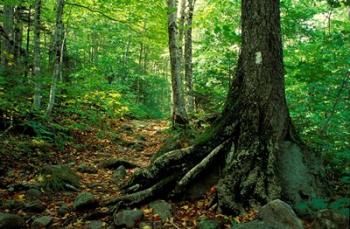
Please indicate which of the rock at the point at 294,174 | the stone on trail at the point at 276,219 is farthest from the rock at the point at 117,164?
the stone on trail at the point at 276,219

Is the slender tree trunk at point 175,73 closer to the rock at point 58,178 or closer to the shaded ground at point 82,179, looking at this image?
the shaded ground at point 82,179

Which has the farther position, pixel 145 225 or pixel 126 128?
pixel 126 128

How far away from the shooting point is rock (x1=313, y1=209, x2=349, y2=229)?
3398mm

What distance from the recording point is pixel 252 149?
5.34 meters

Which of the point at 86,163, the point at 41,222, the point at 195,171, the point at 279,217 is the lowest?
the point at 41,222

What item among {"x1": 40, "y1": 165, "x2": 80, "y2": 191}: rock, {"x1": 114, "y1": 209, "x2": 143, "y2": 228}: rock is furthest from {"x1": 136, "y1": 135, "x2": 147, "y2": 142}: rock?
{"x1": 114, "y1": 209, "x2": 143, "y2": 228}: rock

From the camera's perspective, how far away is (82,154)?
1014 cm

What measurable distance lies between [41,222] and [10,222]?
1.51 feet

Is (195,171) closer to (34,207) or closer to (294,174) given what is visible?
(294,174)

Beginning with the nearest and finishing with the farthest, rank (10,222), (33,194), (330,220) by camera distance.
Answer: (330,220), (10,222), (33,194)

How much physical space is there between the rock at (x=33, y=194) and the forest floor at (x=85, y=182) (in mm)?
38

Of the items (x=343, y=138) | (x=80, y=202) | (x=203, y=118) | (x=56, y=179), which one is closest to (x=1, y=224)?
(x=80, y=202)

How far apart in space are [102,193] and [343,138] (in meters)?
4.88

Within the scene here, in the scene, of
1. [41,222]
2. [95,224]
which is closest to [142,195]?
[95,224]
